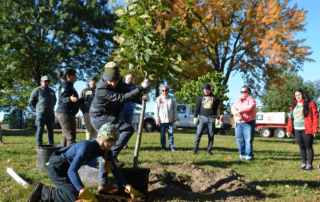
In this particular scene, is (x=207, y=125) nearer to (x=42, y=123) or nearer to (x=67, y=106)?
(x=67, y=106)

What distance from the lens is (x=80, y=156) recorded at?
3109mm

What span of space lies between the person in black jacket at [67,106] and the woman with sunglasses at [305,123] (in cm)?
510

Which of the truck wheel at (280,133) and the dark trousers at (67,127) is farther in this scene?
the truck wheel at (280,133)

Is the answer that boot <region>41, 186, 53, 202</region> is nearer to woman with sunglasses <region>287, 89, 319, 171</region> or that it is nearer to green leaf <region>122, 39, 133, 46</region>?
green leaf <region>122, 39, 133, 46</region>

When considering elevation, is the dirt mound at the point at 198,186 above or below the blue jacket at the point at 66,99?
below

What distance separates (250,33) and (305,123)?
11.2 meters

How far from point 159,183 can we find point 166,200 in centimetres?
52

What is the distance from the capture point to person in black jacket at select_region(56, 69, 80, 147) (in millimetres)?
5551

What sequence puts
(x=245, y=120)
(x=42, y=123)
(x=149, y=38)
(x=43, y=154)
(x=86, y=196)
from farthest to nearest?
(x=245, y=120)
(x=42, y=123)
(x=43, y=154)
(x=149, y=38)
(x=86, y=196)

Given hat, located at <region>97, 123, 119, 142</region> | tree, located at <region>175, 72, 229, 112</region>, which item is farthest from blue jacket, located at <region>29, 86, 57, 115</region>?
tree, located at <region>175, 72, 229, 112</region>

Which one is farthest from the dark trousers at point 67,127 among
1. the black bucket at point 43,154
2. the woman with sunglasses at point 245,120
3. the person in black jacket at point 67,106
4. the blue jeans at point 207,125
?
the woman with sunglasses at point 245,120

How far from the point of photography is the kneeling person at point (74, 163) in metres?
3.16

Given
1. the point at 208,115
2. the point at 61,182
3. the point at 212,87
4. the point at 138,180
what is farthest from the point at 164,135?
the point at 212,87

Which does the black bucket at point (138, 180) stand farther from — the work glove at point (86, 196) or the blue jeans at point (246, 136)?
the blue jeans at point (246, 136)
